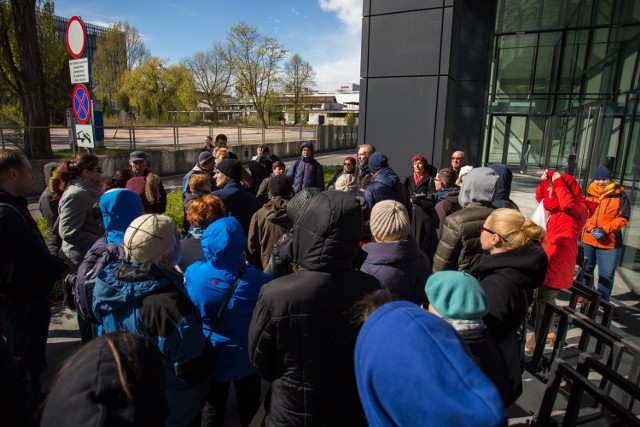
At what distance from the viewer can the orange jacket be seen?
4.67 meters

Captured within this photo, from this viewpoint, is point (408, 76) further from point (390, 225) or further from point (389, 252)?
point (389, 252)

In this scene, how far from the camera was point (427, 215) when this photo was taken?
14.2ft

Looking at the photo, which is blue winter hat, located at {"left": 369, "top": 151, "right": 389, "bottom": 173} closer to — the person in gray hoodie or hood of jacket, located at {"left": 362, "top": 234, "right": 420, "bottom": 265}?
the person in gray hoodie

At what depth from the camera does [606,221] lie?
470 centimetres

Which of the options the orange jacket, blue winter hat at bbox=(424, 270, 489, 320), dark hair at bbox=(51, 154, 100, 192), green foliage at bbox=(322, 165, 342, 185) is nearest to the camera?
blue winter hat at bbox=(424, 270, 489, 320)

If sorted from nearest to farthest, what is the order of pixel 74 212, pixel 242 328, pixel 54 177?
pixel 242 328, pixel 74 212, pixel 54 177

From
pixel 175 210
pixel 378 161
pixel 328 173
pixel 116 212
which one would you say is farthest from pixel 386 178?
pixel 328 173

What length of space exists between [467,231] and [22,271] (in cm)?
329

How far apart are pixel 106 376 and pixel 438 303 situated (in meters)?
1.24

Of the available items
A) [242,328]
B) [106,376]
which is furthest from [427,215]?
[106,376]

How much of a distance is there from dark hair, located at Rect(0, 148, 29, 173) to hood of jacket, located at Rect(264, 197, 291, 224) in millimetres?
1913

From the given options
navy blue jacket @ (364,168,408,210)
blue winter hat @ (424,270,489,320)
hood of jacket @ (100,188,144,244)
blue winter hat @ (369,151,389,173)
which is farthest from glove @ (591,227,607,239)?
hood of jacket @ (100,188,144,244)

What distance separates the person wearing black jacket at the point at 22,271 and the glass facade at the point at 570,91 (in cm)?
739

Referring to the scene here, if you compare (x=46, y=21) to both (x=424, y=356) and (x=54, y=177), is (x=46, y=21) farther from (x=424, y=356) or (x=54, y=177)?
(x=424, y=356)
